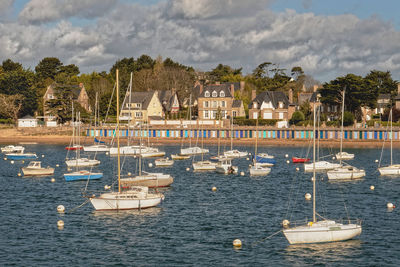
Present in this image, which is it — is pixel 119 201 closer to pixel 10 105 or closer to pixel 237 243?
pixel 237 243

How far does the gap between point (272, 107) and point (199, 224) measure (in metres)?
122

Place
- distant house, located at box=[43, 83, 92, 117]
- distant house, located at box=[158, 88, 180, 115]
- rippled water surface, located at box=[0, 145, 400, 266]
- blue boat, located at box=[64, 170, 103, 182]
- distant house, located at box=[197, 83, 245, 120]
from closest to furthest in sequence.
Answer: rippled water surface, located at box=[0, 145, 400, 266], blue boat, located at box=[64, 170, 103, 182], distant house, located at box=[43, 83, 92, 117], distant house, located at box=[197, 83, 245, 120], distant house, located at box=[158, 88, 180, 115]

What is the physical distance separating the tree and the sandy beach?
11.0 m

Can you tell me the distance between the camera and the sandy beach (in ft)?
475

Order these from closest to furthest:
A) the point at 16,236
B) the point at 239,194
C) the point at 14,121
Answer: the point at 16,236, the point at 239,194, the point at 14,121

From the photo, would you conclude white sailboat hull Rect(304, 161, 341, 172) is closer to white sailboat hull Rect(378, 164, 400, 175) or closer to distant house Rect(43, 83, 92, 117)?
white sailboat hull Rect(378, 164, 400, 175)

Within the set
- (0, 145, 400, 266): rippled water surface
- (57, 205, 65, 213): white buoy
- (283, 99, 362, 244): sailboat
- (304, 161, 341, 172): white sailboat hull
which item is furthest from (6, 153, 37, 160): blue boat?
(283, 99, 362, 244): sailboat

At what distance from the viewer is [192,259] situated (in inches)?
1601

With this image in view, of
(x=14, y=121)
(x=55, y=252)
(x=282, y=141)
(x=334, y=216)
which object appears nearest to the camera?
(x=55, y=252)

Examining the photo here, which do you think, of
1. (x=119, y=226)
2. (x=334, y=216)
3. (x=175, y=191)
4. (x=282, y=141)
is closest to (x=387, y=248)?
(x=334, y=216)

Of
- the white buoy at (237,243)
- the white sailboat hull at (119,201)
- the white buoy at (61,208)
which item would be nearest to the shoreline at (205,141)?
the white buoy at (61,208)

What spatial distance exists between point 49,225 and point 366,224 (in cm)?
2971

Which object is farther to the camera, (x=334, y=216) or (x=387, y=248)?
(x=334, y=216)

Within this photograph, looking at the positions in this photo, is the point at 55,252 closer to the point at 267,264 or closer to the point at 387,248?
the point at 267,264
